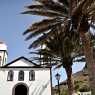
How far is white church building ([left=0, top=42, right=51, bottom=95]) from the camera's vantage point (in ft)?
118

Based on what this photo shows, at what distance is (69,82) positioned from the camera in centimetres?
2762

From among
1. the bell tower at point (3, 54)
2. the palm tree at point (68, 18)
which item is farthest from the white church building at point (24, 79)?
Answer: the palm tree at point (68, 18)

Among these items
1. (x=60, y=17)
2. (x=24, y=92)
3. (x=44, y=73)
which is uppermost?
(x=60, y=17)

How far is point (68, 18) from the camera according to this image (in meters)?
20.3

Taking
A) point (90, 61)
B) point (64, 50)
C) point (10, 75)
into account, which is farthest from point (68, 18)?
point (10, 75)

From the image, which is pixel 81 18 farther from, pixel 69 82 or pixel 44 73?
pixel 44 73

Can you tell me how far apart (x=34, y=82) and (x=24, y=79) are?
1.63 metres

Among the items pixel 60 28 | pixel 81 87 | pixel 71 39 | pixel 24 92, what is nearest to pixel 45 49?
pixel 71 39

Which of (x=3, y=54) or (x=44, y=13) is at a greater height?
(x=3, y=54)

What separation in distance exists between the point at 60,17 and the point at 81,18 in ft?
7.64

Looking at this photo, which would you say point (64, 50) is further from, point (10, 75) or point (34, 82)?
point (10, 75)

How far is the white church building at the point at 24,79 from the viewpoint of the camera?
118 feet

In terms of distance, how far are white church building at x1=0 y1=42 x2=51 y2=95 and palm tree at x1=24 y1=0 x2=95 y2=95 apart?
14761mm

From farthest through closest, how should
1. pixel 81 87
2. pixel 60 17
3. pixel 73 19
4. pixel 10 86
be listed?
1. pixel 81 87
2. pixel 10 86
3. pixel 60 17
4. pixel 73 19
